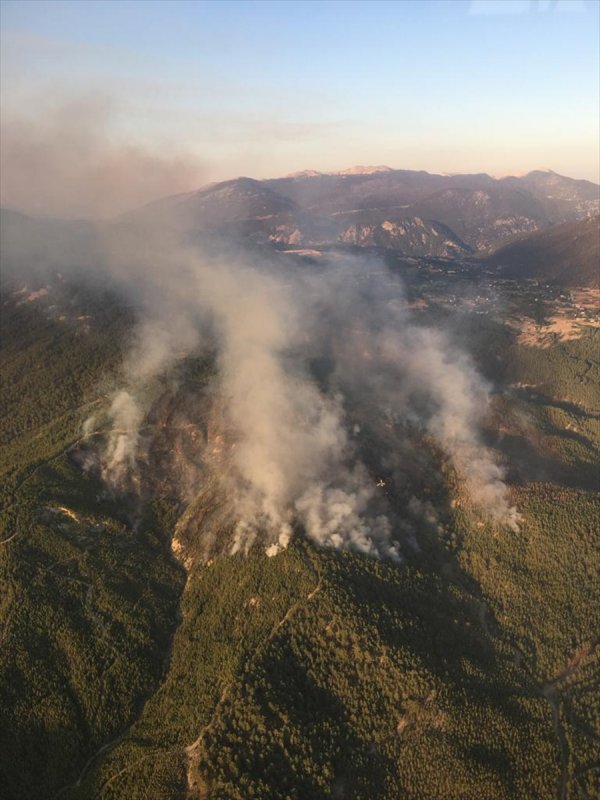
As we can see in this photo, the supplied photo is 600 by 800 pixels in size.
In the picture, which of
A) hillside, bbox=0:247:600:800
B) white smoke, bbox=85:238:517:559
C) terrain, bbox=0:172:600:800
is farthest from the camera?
white smoke, bbox=85:238:517:559

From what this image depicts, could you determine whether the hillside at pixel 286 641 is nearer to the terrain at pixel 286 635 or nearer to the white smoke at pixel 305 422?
the terrain at pixel 286 635

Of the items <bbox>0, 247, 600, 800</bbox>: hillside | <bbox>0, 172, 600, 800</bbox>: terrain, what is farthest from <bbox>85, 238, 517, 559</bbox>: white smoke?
<bbox>0, 247, 600, 800</bbox>: hillside

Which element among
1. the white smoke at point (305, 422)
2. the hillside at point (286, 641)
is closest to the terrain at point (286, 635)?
the hillside at point (286, 641)

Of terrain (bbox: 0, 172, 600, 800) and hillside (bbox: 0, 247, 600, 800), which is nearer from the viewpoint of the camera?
hillside (bbox: 0, 247, 600, 800)

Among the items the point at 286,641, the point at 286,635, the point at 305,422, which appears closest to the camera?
the point at 286,641

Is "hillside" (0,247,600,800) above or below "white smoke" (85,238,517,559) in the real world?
below

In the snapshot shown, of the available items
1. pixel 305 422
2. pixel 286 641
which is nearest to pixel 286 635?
pixel 286 641

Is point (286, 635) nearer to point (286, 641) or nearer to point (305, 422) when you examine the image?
point (286, 641)

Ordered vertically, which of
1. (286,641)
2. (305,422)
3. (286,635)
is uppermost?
(305,422)

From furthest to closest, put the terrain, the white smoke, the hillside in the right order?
the white smoke
the terrain
the hillside

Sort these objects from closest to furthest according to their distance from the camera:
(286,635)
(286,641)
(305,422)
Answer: (286,641), (286,635), (305,422)

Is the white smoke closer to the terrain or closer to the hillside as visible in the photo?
the terrain
